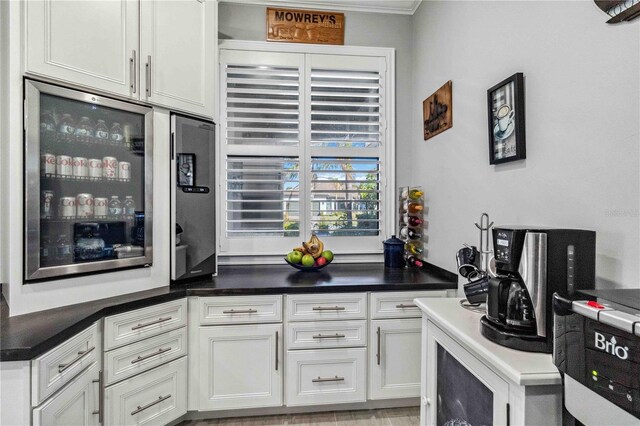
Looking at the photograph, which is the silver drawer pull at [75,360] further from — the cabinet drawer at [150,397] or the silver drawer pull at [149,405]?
the silver drawer pull at [149,405]

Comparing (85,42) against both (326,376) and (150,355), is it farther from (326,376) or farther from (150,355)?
(326,376)

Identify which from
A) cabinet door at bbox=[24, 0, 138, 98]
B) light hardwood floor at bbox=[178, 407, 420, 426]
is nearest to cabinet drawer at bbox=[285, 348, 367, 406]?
light hardwood floor at bbox=[178, 407, 420, 426]

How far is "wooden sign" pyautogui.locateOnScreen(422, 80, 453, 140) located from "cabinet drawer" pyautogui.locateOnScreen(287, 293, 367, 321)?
1.25 m

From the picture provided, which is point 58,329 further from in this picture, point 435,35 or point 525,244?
point 435,35

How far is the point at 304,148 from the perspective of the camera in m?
2.74

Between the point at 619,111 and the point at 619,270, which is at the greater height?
the point at 619,111

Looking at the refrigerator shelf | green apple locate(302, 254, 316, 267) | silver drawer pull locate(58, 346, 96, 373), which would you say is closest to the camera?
silver drawer pull locate(58, 346, 96, 373)

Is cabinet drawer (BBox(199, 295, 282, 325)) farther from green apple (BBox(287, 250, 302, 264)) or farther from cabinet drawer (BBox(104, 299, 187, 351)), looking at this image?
green apple (BBox(287, 250, 302, 264))

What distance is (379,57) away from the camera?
279cm

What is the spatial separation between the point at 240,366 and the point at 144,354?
1.79 feet

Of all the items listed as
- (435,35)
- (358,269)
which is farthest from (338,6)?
(358,269)

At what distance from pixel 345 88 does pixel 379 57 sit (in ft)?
1.27

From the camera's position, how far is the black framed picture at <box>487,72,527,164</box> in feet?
4.89

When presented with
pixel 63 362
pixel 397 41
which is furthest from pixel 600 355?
pixel 397 41
